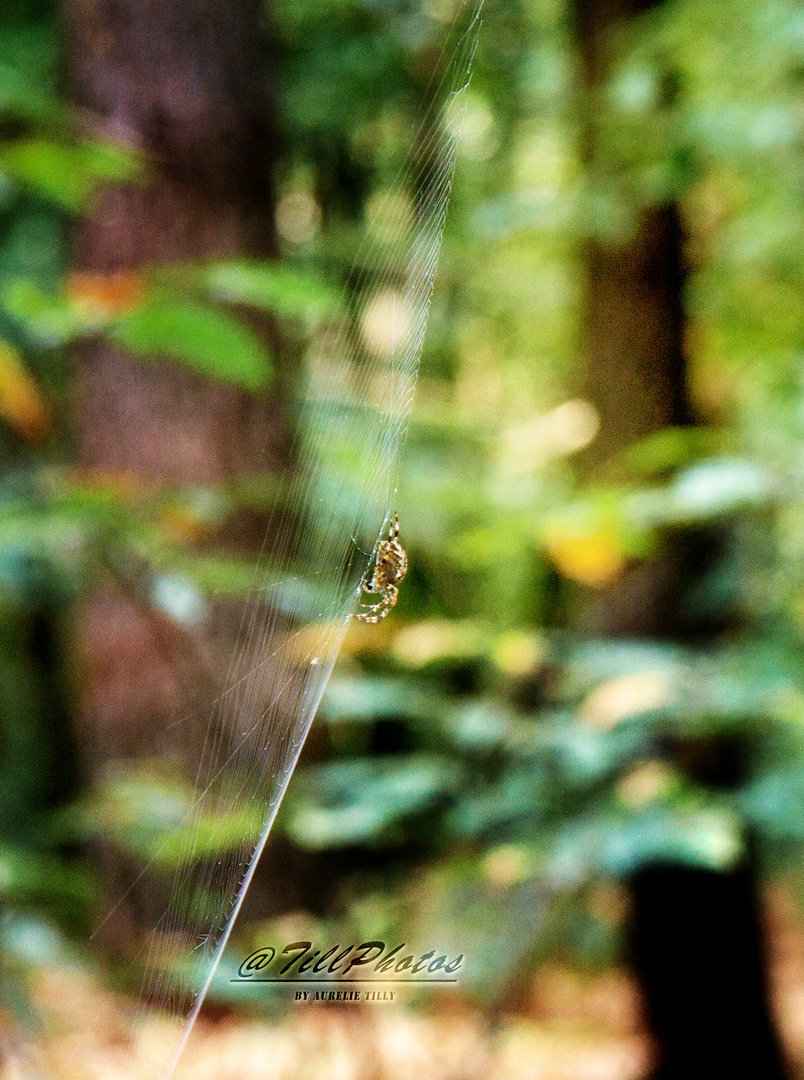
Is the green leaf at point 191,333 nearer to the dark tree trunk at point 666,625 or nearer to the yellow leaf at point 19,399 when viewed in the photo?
the yellow leaf at point 19,399

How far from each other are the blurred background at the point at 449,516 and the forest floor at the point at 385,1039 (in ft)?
0.08

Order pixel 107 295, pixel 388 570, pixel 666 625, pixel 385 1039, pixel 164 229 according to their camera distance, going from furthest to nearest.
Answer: pixel 385 1039
pixel 666 625
pixel 164 229
pixel 388 570
pixel 107 295

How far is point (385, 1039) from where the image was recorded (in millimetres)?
3533

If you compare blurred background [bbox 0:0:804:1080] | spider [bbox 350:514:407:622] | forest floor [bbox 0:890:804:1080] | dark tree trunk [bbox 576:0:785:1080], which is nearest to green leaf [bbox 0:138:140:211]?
blurred background [bbox 0:0:804:1080]

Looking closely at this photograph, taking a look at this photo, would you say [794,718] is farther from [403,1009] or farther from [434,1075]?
[434,1075]

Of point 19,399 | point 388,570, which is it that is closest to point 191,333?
point 388,570

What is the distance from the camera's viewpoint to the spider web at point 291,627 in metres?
1.71

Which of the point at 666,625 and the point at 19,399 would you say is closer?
the point at 19,399

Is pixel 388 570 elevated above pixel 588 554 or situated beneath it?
elevated above

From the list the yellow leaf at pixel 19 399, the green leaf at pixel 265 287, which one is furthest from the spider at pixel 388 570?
the yellow leaf at pixel 19 399

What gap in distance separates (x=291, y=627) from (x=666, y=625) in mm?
1628

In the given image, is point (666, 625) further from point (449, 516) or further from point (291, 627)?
point (291, 627)

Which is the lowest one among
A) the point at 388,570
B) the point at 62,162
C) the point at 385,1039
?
the point at 385,1039

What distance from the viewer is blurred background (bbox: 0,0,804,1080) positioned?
192cm
